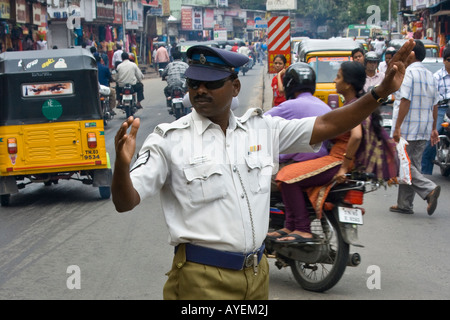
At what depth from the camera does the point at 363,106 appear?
3182mm

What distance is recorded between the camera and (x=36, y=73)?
10375 mm

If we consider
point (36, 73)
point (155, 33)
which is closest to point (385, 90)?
point (36, 73)

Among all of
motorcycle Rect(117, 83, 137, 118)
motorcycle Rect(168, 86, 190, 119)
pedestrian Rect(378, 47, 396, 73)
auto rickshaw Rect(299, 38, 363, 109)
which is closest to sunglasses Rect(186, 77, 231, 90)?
pedestrian Rect(378, 47, 396, 73)

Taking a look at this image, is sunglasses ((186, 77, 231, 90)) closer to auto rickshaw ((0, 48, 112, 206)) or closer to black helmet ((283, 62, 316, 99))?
black helmet ((283, 62, 316, 99))

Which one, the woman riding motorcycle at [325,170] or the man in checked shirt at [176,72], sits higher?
the man in checked shirt at [176,72]

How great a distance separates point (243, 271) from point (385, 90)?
0.95 metres

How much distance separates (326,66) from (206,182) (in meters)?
13.3

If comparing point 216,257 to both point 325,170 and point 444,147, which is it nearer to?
point 325,170

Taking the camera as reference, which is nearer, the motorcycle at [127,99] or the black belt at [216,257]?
the black belt at [216,257]

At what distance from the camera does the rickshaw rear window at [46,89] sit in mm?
10383

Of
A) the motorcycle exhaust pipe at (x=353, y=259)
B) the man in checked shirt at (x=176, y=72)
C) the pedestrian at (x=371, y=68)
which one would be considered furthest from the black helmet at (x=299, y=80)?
the man in checked shirt at (x=176, y=72)

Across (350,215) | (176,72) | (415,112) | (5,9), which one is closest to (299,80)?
(350,215)

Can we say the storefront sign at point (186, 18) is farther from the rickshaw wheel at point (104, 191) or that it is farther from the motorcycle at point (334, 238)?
the motorcycle at point (334, 238)
